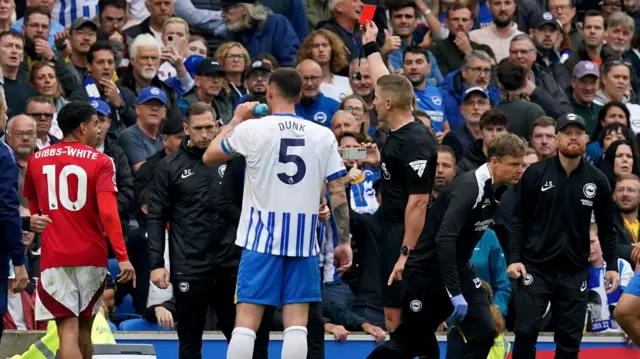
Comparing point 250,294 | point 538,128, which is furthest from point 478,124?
point 250,294

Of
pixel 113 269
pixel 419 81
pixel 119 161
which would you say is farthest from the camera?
pixel 419 81

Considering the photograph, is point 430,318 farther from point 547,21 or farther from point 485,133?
point 547,21

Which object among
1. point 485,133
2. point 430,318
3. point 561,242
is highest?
point 485,133

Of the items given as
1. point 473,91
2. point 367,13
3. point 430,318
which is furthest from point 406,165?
A: point 473,91

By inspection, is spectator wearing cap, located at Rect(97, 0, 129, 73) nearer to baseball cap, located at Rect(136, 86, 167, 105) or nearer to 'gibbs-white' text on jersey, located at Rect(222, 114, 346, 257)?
baseball cap, located at Rect(136, 86, 167, 105)

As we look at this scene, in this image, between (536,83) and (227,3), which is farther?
(227,3)

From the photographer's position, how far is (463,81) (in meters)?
16.9

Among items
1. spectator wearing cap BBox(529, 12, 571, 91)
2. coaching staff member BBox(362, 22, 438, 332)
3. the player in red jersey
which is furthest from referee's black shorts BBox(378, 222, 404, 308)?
A: spectator wearing cap BBox(529, 12, 571, 91)

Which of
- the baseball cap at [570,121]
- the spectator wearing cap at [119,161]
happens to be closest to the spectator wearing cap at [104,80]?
the spectator wearing cap at [119,161]

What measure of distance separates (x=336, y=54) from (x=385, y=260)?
502cm

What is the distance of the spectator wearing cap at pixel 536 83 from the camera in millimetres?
16734

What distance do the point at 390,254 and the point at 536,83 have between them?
656 cm

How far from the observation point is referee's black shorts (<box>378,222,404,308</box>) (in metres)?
11.3

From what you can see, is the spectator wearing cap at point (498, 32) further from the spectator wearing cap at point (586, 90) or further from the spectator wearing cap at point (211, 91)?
the spectator wearing cap at point (211, 91)
